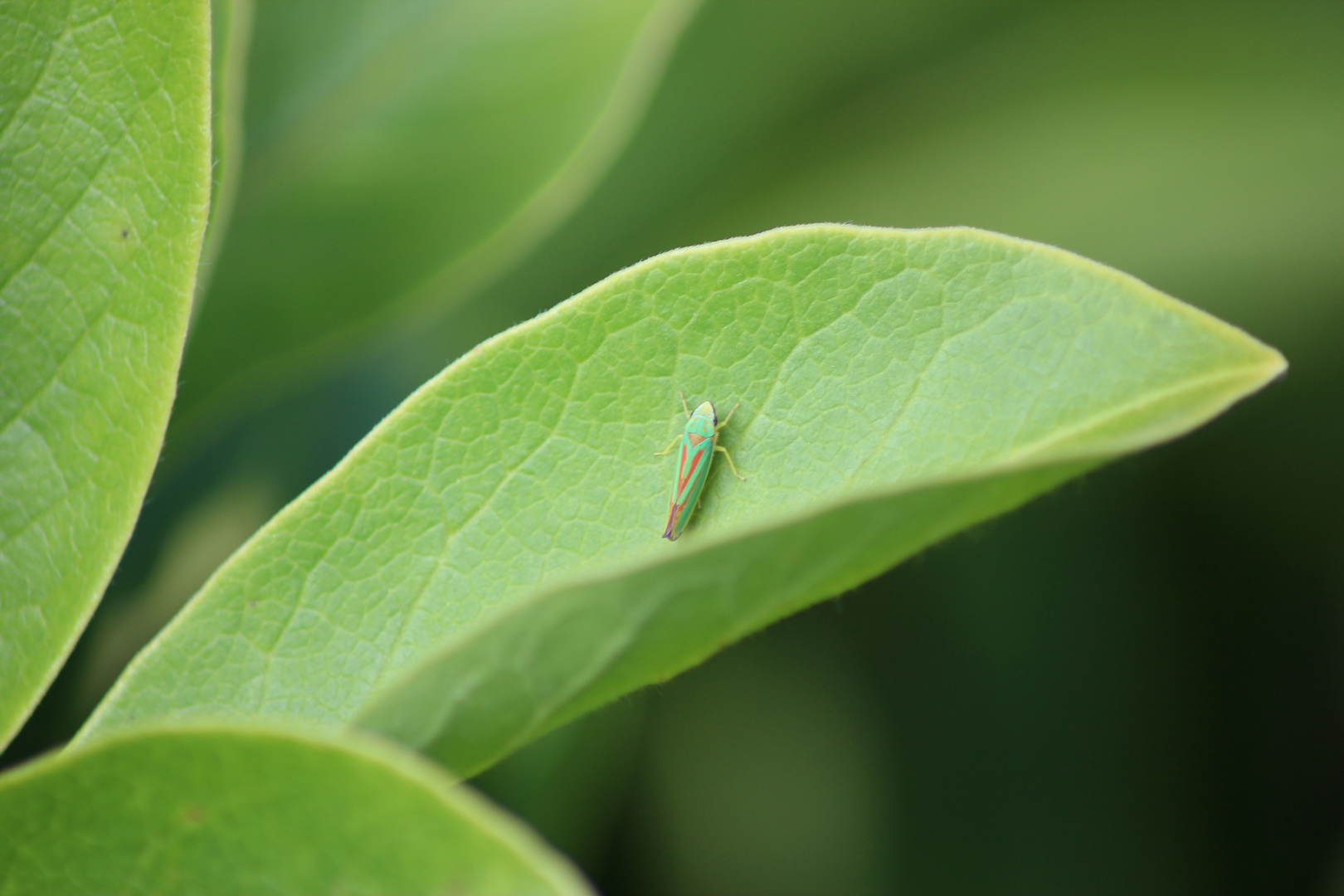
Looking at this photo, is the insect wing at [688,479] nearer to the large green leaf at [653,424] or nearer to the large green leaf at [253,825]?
the large green leaf at [653,424]

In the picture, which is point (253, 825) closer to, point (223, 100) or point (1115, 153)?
point (223, 100)

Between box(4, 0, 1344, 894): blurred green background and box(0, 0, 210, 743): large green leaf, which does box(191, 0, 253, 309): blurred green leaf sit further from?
box(4, 0, 1344, 894): blurred green background

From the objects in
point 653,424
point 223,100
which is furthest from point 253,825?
point 223,100

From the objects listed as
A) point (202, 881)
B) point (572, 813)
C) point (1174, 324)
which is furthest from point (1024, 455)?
point (572, 813)

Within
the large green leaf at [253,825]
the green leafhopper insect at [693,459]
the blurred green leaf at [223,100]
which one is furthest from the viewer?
the blurred green leaf at [223,100]

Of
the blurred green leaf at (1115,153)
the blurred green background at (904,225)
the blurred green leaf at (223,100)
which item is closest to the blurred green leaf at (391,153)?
the blurred green background at (904,225)

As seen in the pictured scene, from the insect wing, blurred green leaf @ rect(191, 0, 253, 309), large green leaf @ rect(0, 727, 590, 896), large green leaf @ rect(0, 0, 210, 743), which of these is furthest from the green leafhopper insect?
blurred green leaf @ rect(191, 0, 253, 309)
